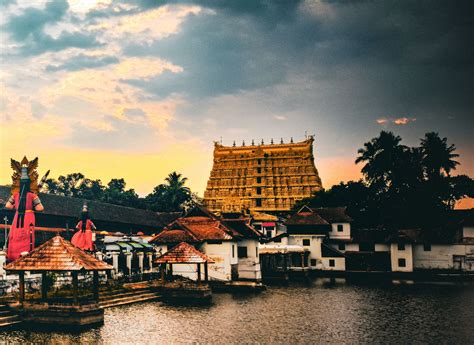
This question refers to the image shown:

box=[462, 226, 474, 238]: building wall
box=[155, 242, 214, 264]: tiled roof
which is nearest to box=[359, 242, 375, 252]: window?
box=[462, 226, 474, 238]: building wall

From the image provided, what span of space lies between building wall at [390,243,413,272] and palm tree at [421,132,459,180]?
16.0 m

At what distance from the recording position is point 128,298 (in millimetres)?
32656

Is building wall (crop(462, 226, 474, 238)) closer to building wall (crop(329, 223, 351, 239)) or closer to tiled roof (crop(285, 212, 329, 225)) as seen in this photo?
building wall (crop(329, 223, 351, 239))

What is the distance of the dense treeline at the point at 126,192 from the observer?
309 feet

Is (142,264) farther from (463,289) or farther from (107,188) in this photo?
(107,188)

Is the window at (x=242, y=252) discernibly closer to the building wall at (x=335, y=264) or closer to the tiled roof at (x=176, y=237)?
the tiled roof at (x=176, y=237)

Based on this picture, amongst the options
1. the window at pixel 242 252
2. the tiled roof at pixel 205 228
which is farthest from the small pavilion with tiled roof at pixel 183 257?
the window at pixel 242 252

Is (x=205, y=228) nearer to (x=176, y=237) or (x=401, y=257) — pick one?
(x=176, y=237)

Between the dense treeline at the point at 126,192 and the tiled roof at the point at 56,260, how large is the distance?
66.3m

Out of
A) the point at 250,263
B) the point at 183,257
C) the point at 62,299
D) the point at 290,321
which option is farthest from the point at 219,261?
the point at 62,299

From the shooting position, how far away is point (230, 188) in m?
110

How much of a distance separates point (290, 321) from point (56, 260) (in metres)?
12.6

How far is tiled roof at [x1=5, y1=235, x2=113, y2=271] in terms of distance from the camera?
2522cm

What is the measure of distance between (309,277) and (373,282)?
9938 millimetres
